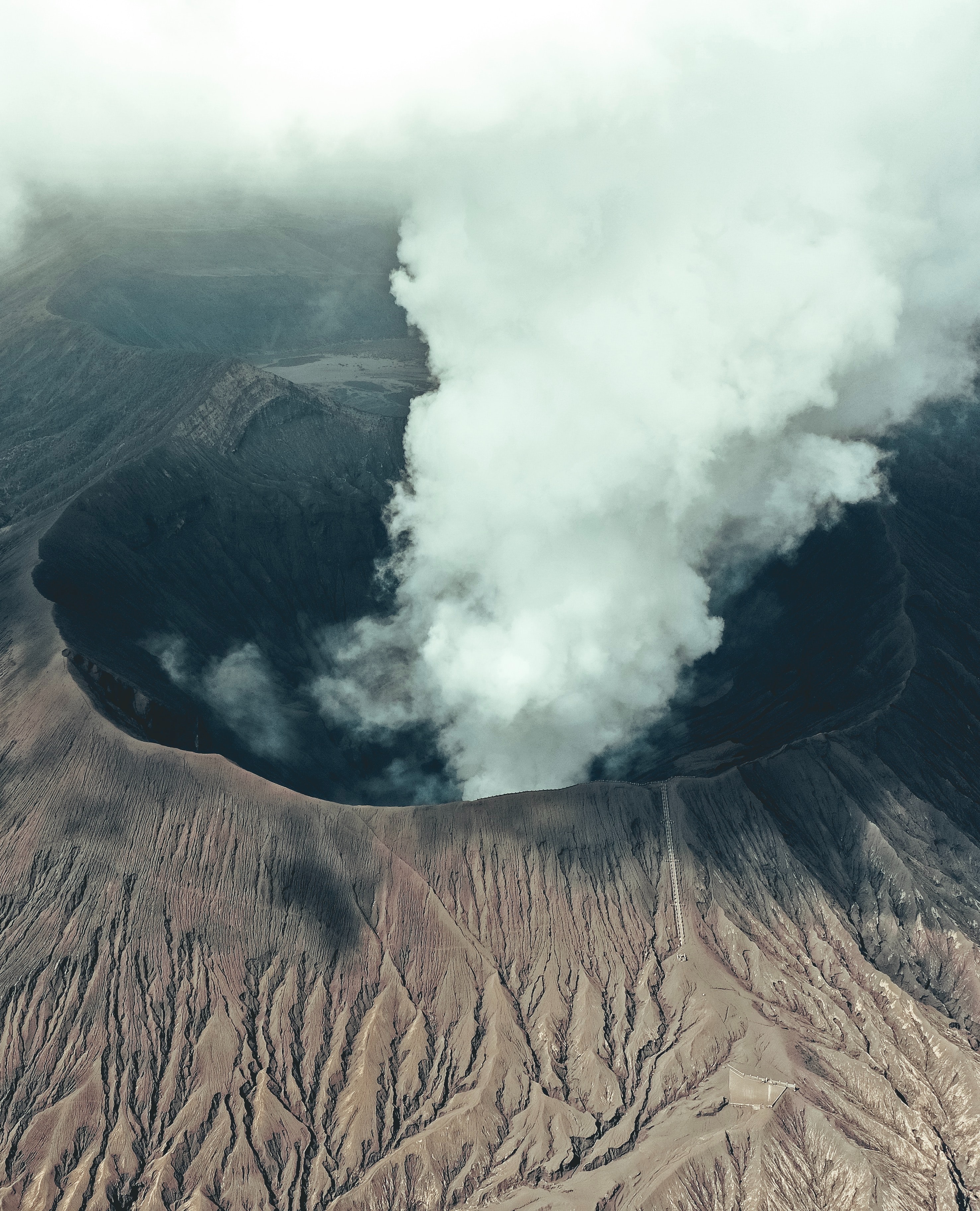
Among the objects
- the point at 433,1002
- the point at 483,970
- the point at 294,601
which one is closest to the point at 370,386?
the point at 294,601

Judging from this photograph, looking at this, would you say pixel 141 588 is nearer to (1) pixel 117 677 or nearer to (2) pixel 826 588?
(1) pixel 117 677

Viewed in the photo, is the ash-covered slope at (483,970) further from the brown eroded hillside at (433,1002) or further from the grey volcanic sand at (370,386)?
the grey volcanic sand at (370,386)

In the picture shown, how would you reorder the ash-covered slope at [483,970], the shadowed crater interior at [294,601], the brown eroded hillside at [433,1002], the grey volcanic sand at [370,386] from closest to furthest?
1. the brown eroded hillside at [433,1002]
2. the ash-covered slope at [483,970]
3. the shadowed crater interior at [294,601]
4. the grey volcanic sand at [370,386]

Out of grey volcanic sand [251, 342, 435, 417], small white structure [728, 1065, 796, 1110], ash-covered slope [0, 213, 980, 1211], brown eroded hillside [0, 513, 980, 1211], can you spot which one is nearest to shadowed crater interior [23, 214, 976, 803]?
ash-covered slope [0, 213, 980, 1211]

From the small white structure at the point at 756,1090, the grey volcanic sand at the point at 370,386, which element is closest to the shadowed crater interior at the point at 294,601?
the small white structure at the point at 756,1090

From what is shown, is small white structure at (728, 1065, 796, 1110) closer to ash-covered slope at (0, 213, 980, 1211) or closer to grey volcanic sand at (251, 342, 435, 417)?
ash-covered slope at (0, 213, 980, 1211)

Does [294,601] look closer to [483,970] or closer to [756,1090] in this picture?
[483,970]
